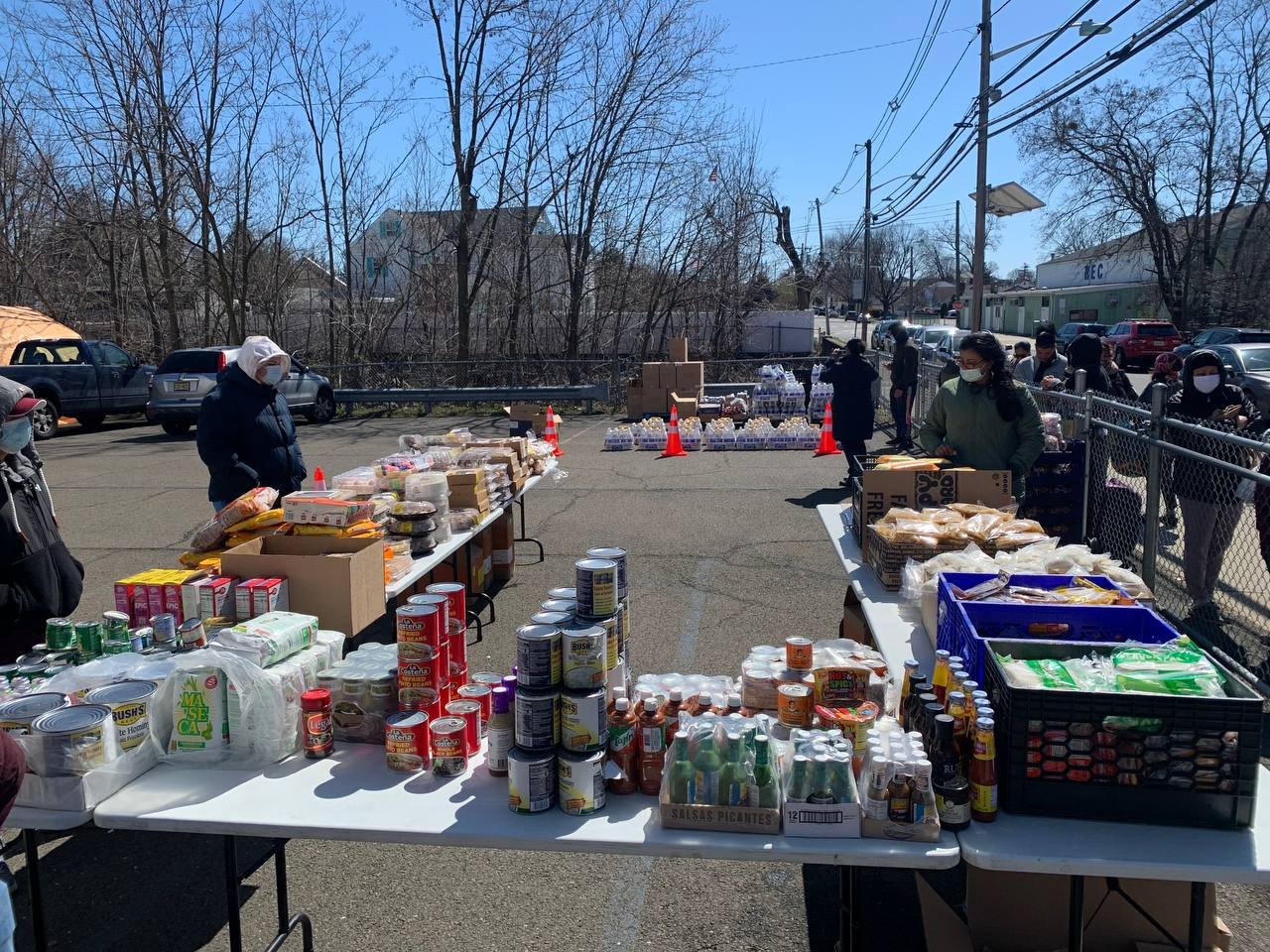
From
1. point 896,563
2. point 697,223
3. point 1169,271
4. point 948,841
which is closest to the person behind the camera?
point 948,841

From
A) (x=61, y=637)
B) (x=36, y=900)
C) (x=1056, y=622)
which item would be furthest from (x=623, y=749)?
(x=61, y=637)

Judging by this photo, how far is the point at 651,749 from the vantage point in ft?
8.77

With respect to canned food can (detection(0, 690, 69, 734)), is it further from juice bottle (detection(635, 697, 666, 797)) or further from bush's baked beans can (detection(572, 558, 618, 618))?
juice bottle (detection(635, 697, 666, 797))

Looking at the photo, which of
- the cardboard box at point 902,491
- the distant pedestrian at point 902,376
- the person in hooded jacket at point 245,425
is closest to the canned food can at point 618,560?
the cardboard box at point 902,491

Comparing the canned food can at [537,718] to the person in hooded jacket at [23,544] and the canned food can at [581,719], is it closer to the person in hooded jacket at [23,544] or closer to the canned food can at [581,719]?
the canned food can at [581,719]

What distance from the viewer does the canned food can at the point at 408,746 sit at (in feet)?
9.43

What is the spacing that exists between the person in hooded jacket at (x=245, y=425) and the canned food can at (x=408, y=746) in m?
3.42

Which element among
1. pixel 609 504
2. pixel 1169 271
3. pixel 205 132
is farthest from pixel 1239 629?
pixel 1169 271

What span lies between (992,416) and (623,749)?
4253mm

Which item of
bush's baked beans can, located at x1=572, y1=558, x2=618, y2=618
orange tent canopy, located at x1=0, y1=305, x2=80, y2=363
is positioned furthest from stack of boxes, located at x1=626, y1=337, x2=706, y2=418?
bush's baked beans can, located at x1=572, y1=558, x2=618, y2=618

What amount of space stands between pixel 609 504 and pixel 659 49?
17.6 m

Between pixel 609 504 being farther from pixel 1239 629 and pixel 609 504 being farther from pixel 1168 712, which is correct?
pixel 1168 712

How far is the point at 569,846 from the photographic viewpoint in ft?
8.22

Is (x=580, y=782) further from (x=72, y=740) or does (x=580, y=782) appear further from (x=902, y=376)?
(x=902, y=376)
